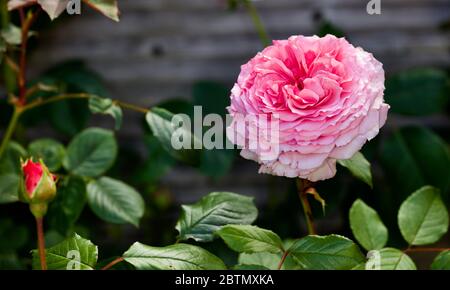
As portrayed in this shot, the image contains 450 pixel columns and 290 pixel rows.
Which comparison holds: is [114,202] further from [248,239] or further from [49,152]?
[248,239]

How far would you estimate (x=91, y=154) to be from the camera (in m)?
1.26

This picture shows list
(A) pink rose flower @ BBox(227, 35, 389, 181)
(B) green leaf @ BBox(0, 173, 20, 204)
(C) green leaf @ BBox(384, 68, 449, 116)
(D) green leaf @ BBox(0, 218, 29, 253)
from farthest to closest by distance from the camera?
(C) green leaf @ BBox(384, 68, 449, 116), (D) green leaf @ BBox(0, 218, 29, 253), (B) green leaf @ BBox(0, 173, 20, 204), (A) pink rose flower @ BBox(227, 35, 389, 181)

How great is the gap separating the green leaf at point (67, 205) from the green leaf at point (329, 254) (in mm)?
485

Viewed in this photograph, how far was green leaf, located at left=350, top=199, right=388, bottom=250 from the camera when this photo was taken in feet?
3.19

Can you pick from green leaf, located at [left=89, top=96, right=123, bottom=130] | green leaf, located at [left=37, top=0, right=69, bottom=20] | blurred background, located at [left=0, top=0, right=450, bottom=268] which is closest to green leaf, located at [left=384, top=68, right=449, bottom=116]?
blurred background, located at [left=0, top=0, right=450, bottom=268]

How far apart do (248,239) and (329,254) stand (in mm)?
108

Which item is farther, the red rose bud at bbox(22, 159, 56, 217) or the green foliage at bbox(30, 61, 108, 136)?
the green foliage at bbox(30, 61, 108, 136)

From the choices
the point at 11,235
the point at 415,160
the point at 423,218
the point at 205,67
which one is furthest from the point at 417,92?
Result: the point at 11,235

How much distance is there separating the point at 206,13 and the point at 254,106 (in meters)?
1.16

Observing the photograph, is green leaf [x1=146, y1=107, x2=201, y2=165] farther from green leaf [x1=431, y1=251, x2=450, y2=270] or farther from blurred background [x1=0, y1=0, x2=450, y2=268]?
blurred background [x1=0, y1=0, x2=450, y2=268]

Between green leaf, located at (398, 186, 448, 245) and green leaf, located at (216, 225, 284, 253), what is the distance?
23 cm

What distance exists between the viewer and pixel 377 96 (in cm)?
79
